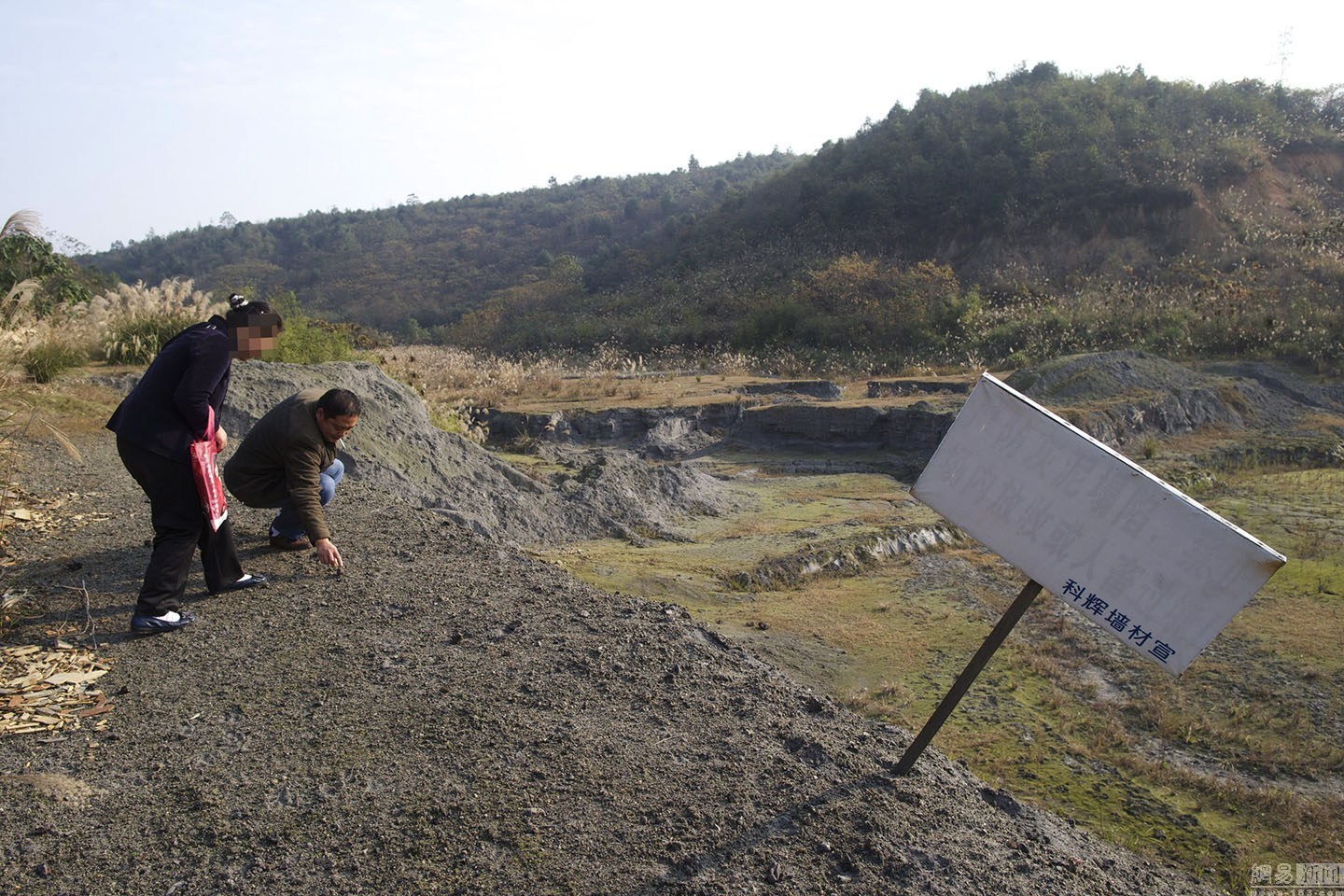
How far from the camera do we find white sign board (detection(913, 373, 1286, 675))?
311cm

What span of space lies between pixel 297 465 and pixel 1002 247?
1395 inches

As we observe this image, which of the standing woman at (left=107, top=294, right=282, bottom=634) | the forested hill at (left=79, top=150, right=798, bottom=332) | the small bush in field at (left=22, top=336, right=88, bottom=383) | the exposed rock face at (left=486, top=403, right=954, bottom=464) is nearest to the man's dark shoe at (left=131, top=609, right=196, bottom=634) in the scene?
the standing woman at (left=107, top=294, right=282, bottom=634)

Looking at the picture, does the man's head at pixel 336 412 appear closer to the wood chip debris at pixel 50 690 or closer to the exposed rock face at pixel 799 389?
the wood chip debris at pixel 50 690

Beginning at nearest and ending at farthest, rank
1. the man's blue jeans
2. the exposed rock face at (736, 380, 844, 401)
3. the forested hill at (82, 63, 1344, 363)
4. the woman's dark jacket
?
1. the woman's dark jacket
2. the man's blue jeans
3. the exposed rock face at (736, 380, 844, 401)
4. the forested hill at (82, 63, 1344, 363)

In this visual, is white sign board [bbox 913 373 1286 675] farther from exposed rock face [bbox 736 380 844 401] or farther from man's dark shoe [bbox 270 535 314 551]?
exposed rock face [bbox 736 380 844 401]

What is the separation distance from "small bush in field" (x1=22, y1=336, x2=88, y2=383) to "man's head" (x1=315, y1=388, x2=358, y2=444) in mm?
6031

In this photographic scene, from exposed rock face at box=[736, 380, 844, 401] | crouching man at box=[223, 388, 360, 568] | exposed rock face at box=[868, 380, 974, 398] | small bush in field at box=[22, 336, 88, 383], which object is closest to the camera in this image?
crouching man at box=[223, 388, 360, 568]

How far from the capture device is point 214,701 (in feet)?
13.3

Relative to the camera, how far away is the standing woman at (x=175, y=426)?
456 centimetres

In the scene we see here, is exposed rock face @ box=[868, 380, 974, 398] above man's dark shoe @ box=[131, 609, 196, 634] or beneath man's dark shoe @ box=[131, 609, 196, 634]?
beneath

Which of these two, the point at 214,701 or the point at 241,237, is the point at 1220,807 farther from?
the point at 241,237

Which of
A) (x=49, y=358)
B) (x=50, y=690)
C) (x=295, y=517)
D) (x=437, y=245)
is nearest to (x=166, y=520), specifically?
(x=50, y=690)

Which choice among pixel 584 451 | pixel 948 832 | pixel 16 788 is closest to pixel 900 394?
pixel 584 451

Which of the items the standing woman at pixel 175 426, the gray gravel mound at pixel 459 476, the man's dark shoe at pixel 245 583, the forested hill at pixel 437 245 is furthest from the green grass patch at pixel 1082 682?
the forested hill at pixel 437 245
